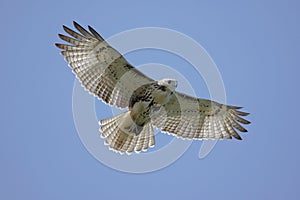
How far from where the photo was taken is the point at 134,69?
41.8ft

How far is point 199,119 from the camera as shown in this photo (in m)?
14.1

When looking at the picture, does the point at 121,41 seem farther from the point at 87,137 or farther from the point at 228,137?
the point at 228,137

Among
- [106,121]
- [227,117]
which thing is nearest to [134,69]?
[106,121]

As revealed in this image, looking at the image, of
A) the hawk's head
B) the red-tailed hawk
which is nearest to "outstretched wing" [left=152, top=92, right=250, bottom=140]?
the red-tailed hawk

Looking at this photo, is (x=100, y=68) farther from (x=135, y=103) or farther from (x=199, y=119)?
(x=199, y=119)

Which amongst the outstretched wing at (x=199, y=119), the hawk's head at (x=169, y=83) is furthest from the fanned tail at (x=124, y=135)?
the hawk's head at (x=169, y=83)

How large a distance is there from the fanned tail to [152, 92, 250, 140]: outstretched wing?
434mm

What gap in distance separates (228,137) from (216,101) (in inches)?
35.3

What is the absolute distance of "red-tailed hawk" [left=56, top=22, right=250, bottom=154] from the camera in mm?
12883

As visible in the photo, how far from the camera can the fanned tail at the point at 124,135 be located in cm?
1360

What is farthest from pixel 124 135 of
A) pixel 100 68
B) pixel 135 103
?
pixel 100 68

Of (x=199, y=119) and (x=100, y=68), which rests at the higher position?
(x=199, y=119)

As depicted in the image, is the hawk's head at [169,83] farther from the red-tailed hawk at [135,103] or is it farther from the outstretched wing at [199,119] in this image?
the outstretched wing at [199,119]

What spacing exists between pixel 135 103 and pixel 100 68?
1.10m
